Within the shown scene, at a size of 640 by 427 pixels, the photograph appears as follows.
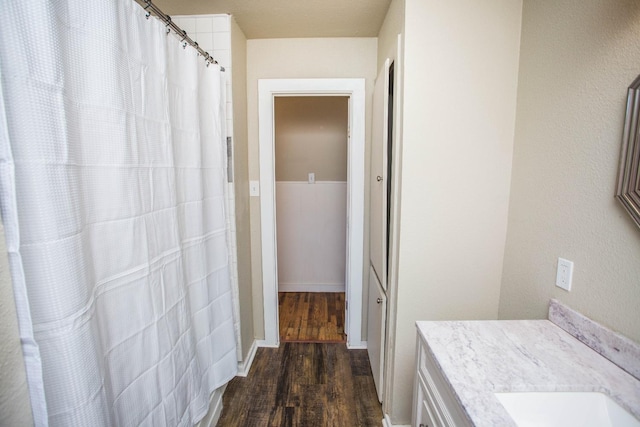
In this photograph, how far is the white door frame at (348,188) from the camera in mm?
1892

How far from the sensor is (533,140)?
3.63ft

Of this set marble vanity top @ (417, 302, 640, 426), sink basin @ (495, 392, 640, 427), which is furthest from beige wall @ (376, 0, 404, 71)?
sink basin @ (495, 392, 640, 427)

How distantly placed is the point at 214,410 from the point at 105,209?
1366 millimetres

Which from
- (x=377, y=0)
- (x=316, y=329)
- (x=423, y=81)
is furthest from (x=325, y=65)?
(x=316, y=329)

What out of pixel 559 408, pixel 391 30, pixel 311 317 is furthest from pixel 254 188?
pixel 559 408

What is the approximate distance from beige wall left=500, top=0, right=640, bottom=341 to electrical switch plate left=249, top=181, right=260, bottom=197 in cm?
161

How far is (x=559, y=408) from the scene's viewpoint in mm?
704

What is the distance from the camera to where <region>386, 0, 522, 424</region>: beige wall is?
1.17 m

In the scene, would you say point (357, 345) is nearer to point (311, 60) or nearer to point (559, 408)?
point (559, 408)

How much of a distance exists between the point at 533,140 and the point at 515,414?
3.39 feet

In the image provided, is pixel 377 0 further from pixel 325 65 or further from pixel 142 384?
pixel 142 384

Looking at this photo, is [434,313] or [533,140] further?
[434,313]

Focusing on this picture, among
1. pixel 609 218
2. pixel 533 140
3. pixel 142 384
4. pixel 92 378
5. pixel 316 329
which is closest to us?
pixel 92 378

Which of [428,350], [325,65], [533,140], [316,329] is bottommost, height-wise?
[316,329]
